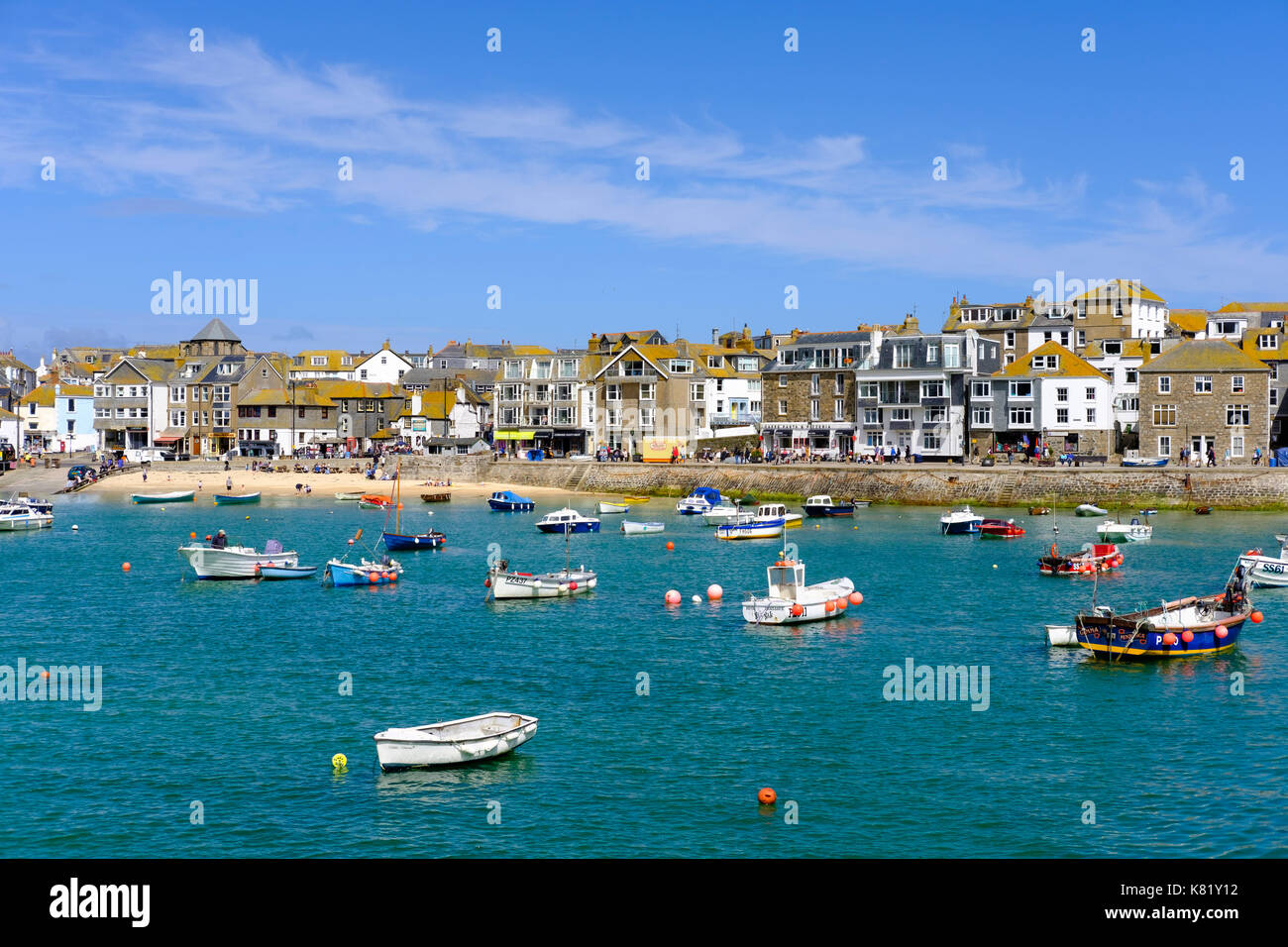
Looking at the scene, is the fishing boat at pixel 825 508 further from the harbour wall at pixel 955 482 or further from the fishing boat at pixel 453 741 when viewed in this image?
the fishing boat at pixel 453 741

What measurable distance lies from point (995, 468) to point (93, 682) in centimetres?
7339

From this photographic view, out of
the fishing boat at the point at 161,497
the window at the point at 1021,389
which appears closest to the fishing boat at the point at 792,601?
the window at the point at 1021,389

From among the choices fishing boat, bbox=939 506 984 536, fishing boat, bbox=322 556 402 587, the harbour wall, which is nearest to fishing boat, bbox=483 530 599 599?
fishing boat, bbox=322 556 402 587

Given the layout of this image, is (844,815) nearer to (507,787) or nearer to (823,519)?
(507,787)

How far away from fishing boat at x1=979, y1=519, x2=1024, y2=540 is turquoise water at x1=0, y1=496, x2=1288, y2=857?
1567 cm

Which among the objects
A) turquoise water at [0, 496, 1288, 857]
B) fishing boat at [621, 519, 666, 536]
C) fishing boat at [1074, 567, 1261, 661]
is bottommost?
turquoise water at [0, 496, 1288, 857]

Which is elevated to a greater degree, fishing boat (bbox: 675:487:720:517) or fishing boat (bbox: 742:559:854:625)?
fishing boat (bbox: 675:487:720:517)

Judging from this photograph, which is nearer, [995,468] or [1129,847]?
[1129,847]

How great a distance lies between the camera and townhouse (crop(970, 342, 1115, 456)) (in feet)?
328

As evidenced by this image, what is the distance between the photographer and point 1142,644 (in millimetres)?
39125

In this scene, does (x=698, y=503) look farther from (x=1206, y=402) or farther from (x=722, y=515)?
(x=1206, y=402)

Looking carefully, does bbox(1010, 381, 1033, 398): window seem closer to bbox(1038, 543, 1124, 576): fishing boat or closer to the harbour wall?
the harbour wall

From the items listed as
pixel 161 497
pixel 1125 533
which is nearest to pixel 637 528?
pixel 1125 533
